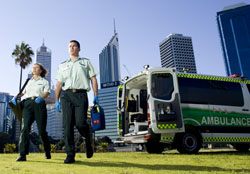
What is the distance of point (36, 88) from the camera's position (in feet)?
16.6

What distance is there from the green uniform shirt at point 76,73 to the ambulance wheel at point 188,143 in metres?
4.10

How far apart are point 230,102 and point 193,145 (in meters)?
2.22

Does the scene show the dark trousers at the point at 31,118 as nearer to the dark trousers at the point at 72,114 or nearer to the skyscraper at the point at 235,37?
the dark trousers at the point at 72,114

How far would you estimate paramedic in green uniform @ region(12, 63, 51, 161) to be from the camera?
477 centimetres

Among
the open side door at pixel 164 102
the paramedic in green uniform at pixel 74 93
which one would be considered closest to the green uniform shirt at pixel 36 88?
the paramedic in green uniform at pixel 74 93

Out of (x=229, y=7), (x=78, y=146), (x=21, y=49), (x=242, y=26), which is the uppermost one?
(x=229, y=7)

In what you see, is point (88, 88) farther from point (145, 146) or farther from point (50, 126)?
point (50, 126)

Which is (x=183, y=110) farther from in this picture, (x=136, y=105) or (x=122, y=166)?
(x=122, y=166)

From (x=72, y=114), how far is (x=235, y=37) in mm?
186487

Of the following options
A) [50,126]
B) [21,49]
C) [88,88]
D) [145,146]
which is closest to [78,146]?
[21,49]

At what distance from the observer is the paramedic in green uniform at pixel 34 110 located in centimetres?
477

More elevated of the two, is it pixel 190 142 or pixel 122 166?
pixel 190 142

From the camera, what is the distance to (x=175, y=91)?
7219 millimetres

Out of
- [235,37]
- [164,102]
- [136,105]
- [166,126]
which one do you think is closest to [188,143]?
[166,126]
